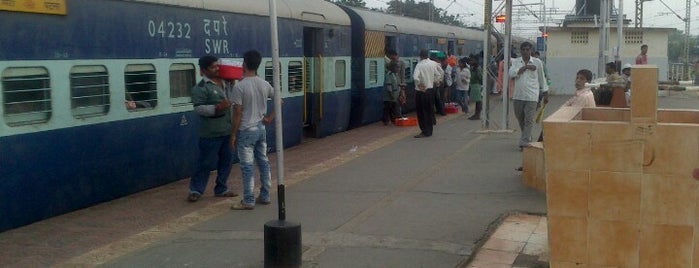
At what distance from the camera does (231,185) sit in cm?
1041

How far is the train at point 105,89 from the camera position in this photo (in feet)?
24.3

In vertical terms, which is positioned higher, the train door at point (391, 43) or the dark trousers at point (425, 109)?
the train door at point (391, 43)

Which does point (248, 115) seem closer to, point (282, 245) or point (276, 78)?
point (276, 78)

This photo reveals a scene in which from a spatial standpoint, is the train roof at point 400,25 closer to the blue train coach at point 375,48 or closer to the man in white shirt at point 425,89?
the blue train coach at point 375,48

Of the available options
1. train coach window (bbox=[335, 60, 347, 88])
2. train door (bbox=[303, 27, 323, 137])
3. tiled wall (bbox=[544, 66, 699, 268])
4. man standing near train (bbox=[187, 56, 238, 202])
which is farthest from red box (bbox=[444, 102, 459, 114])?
tiled wall (bbox=[544, 66, 699, 268])

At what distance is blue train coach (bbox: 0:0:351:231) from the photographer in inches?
292

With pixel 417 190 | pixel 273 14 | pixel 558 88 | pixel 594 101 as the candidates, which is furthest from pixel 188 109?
pixel 558 88

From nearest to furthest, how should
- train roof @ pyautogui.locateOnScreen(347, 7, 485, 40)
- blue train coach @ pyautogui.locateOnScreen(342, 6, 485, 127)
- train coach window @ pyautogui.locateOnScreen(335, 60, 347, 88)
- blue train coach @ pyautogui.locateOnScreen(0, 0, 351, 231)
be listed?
blue train coach @ pyautogui.locateOnScreen(0, 0, 351, 231)
train coach window @ pyautogui.locateOnScreen(335, 60, 347, 88)
blue train coach @ pyautogui.locateOnScreen(342, 6, 485, 127)
train roof @ pyautogui.locateOnScreen(347, 7, 485, 40)

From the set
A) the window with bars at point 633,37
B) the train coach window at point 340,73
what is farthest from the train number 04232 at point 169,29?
the window with bars at point 633,37

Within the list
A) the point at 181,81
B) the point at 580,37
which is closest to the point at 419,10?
the point at 580,37

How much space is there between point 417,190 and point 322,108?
6265 millimetres

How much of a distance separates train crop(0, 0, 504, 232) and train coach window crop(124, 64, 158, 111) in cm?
1

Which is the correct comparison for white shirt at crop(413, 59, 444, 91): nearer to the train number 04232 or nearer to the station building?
the train number 04232

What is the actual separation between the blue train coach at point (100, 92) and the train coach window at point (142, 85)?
0.04 feet
